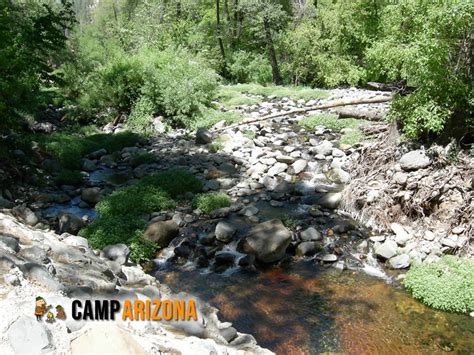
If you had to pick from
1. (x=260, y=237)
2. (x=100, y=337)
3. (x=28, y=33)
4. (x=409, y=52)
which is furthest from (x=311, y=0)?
(x=100, y=337)

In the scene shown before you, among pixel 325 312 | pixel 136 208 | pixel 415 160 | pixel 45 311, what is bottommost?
pixel 325 312

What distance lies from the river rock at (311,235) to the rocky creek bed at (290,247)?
0.03 m

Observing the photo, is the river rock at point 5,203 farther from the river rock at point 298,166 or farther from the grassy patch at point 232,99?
the grassy patch at point 232,99

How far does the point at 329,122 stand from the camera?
14.8 m

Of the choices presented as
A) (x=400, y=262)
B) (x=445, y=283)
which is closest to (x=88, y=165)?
(x=400, y=262)

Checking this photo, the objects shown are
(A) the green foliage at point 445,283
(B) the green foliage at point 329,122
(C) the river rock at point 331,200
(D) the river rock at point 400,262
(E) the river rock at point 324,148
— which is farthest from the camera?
(B) the green foliage at point 329,122

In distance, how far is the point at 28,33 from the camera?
13977 millimetres

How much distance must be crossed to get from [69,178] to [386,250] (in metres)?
8.13

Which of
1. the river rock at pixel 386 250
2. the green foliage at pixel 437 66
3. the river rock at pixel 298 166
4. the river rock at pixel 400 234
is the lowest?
the river rock at pixel 386 250

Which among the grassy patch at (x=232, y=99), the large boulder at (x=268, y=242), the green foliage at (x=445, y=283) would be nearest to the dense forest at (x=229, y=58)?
the grassy patch at (x=232, y=99)

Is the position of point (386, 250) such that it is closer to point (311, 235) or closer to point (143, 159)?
point (311, 235)

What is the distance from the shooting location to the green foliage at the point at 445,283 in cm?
629

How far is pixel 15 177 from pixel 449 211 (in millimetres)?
9808

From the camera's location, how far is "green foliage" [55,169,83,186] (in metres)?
11.1
